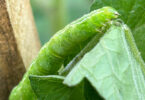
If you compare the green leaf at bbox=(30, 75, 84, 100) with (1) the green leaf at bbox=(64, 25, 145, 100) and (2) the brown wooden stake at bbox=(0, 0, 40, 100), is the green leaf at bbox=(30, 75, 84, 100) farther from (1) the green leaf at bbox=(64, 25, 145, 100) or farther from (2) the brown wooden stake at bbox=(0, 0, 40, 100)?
(2) the brown wooden stake at bbox=(0, 0, 40, 100)

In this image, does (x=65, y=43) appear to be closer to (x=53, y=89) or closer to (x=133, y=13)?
(x=53, y=89)

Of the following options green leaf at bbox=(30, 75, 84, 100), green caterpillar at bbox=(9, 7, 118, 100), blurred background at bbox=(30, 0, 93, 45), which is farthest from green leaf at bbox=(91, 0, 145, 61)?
blurred background at bbox=(30, 0, 93, 45)

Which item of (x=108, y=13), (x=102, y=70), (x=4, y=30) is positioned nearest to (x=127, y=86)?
(x=102, y=70)

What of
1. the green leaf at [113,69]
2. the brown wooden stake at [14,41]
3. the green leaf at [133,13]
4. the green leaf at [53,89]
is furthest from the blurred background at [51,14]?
the green leaf at [113,69]

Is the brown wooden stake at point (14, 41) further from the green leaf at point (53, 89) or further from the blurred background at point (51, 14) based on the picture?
the blurred background at point (51, 14)

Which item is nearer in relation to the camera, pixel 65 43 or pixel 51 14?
pixel 65 43

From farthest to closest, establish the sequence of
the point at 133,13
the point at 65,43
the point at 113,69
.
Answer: the point at 133,13 → the point at 65,43 → the point at 113,69

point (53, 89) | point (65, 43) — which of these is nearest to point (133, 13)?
point (65, 43)
